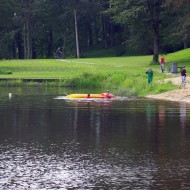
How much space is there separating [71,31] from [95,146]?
93.3m

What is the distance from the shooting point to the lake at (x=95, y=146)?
23.0 metres

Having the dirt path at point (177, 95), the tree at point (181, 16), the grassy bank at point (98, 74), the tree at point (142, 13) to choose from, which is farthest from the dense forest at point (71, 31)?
the dirt path at point (177, 95)

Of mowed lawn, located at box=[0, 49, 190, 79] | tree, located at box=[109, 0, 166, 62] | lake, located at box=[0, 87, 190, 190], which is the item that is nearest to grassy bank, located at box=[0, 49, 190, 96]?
mowed lawn, located at box=[0, 49, 190, 79]

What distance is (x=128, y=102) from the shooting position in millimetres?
51031

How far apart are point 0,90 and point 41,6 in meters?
56.5

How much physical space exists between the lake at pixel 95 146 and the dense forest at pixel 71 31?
1592 inches

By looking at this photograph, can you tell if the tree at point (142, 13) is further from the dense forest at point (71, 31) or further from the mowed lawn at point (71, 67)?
the mowed lawn at point (71, 67)

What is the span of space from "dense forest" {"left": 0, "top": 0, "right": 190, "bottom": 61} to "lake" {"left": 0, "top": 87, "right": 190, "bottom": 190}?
4044 cm

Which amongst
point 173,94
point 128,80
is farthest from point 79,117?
point 128,80

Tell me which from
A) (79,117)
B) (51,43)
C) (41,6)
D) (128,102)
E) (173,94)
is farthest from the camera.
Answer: (51,43)

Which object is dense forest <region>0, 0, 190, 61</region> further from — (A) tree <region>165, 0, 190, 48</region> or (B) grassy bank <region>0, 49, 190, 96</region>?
(A) tree <region>165, 0, 190, 48</region>

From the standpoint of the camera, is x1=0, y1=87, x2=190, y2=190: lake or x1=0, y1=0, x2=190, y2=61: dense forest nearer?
x1=0, y1=87, x2=190, y2=190: lake

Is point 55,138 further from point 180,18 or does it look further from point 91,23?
point 91,23

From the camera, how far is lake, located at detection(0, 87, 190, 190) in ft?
75.6
